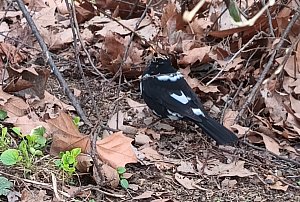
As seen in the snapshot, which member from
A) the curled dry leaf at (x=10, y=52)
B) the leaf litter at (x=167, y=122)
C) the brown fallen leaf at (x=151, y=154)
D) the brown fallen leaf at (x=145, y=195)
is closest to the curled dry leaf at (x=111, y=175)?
the leaf litter at (x=167, y=122)

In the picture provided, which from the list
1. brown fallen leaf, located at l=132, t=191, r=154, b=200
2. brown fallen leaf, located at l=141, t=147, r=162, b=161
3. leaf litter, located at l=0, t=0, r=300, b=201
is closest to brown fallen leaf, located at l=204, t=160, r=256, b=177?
leaf litter, located at l=0, t=0, r=300, b=201

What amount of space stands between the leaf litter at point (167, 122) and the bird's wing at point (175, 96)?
16 centimetres

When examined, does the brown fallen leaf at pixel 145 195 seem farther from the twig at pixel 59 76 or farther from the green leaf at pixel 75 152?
the twig at pixel 59 76

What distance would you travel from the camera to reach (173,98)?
372cm

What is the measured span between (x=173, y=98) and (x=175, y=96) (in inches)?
0.7

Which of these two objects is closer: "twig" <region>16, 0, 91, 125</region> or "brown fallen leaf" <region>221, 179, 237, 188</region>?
"brown fallen leaf" <region>221, 179, 237, 188</region>

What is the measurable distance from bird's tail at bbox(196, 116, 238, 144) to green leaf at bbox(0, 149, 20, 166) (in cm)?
115

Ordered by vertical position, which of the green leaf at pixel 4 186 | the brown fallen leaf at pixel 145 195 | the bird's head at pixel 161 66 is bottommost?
the brown fallen leaf at pixel 145 195

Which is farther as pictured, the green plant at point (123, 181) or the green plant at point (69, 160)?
the green plant at point (123, 181)

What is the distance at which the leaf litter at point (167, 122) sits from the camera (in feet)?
10.3

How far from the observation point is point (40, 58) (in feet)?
13.6

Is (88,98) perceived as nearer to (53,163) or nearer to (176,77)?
(176,77)

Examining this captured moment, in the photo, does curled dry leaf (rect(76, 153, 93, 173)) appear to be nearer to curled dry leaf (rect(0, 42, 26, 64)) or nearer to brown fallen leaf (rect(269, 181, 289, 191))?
brown fallen leaf (rect(269, 181, 289, 191))

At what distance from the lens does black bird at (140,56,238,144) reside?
3.51 meters
